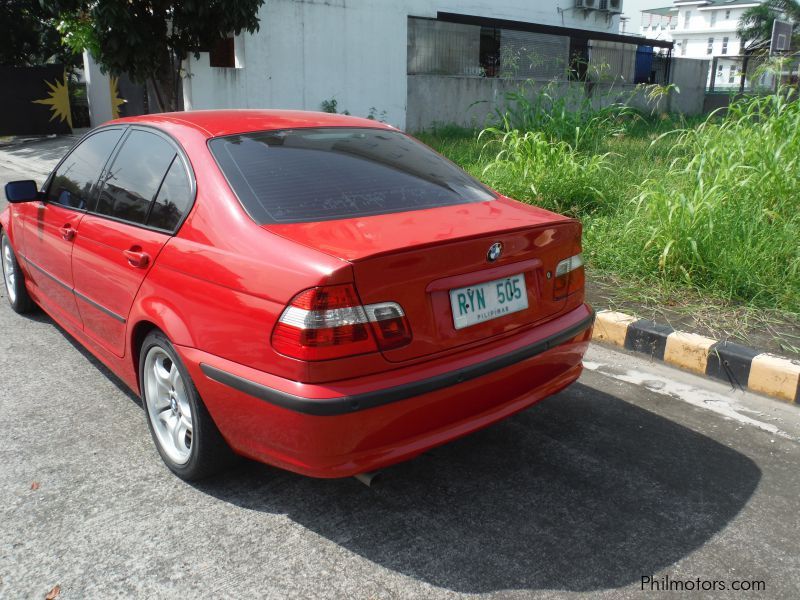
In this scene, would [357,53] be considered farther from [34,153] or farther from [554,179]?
[554,179]

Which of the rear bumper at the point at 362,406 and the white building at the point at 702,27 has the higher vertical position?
the white building at the point at 702,27

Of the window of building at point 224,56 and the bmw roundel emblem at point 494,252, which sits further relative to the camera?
the window of building at point 224,56

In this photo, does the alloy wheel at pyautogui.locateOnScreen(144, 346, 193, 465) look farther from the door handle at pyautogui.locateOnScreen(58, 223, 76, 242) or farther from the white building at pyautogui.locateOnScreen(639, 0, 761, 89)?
the white building at pyautogui.locateOnScreen(639, 0, 761, 89)

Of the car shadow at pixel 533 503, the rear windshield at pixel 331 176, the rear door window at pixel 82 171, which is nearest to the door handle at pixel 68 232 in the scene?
the rear door window at pixel 82 171

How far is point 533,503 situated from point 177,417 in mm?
1529

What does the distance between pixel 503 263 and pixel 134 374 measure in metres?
1.74

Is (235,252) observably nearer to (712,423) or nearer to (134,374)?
(134,374)

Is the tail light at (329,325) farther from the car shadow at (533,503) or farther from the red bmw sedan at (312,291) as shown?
the car shadow at (533,503)

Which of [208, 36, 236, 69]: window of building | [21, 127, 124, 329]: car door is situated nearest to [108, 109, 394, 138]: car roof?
[21, 127, 124, 329]: car door

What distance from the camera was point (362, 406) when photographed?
7.50 feet

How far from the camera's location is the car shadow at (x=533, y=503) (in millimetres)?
2416

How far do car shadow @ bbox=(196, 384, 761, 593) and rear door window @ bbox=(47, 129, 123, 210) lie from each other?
5.89 ft

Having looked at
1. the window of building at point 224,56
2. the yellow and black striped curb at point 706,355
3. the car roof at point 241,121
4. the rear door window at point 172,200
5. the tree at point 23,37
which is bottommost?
the yellow and black striped curb at point 706,355

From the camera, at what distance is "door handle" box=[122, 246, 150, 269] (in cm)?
294
